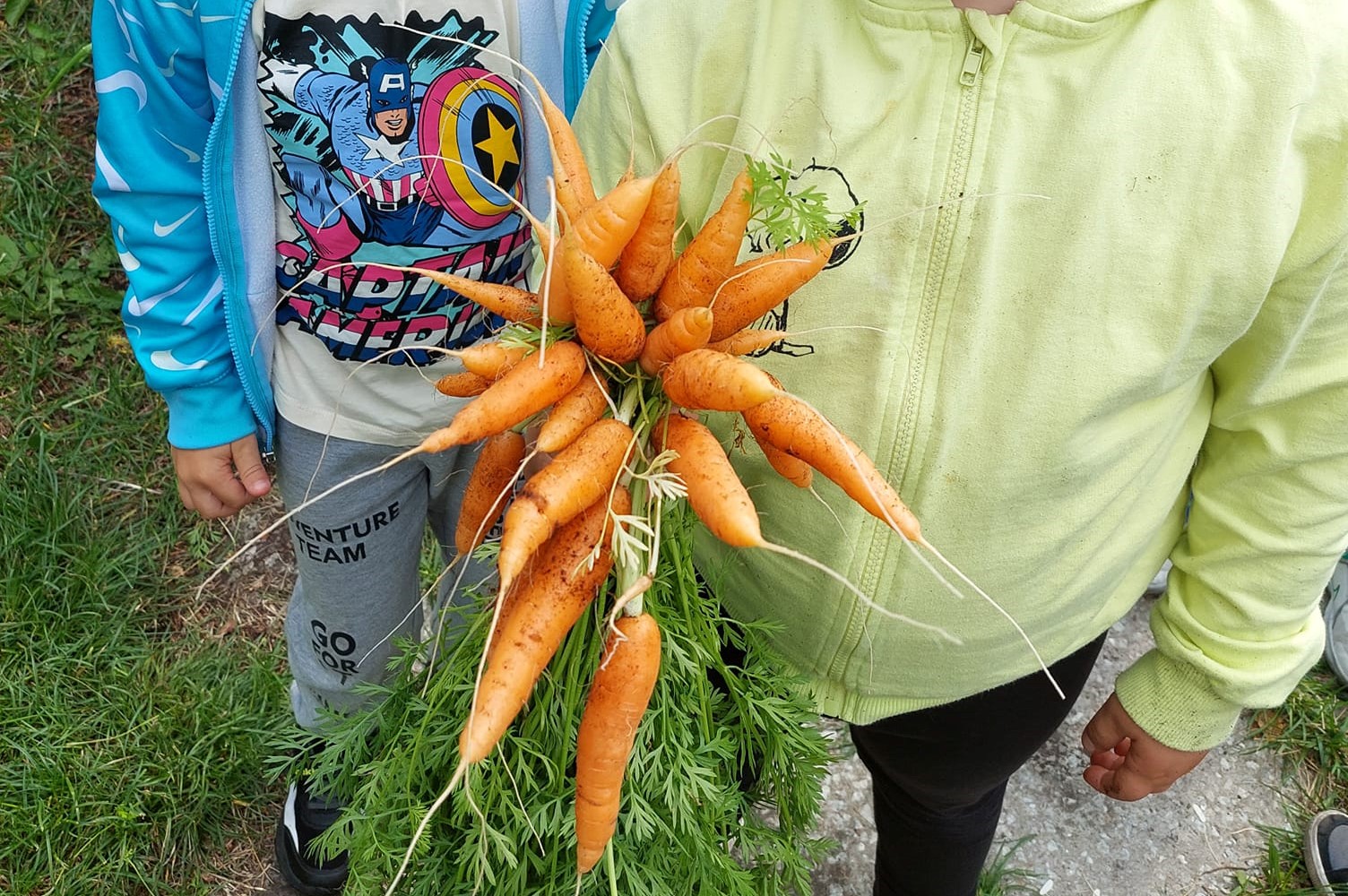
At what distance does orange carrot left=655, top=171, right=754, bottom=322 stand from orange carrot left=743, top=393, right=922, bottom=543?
6.9 inches

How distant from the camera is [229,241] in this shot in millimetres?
1620

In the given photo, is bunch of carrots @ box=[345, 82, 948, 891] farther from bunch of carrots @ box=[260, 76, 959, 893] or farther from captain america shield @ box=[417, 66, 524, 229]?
captain america shield @ box=[417, 66, 524, 229]

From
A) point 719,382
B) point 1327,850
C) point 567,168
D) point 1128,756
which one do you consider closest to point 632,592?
point 719,382

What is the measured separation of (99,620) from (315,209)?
174cm

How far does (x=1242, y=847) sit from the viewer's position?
8.56 feet

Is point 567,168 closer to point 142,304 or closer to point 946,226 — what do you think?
point 946,226

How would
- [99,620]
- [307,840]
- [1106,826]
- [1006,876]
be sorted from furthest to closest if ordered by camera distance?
Answer: [99,620], [1106,826], [1006,876], [307,840]

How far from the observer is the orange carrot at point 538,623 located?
1175 millimetres

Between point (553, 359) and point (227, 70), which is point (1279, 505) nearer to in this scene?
point (553, 359)

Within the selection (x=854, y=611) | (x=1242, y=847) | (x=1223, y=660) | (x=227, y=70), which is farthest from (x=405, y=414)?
(x=1242, y=847)

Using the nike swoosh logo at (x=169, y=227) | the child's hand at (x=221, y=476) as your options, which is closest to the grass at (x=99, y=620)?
the child's hand at (x=221, y=476)

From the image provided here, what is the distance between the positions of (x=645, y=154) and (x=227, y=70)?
68 cm

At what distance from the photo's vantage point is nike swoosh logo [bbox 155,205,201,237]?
1.62m

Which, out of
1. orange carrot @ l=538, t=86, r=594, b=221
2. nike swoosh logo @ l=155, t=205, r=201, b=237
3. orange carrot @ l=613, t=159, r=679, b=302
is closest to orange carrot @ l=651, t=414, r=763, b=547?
orange carrot @ l=613, t=159, r=679, b=302
